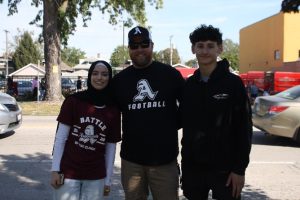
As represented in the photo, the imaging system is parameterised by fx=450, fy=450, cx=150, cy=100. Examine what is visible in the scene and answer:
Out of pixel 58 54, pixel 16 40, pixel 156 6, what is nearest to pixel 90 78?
pixel 58 54

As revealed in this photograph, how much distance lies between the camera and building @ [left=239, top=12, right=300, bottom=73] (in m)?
42.5

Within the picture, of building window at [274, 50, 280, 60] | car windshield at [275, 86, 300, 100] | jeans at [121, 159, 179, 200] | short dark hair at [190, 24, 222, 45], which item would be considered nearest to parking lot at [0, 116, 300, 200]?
car windshield at [275, 86, 300, 100]

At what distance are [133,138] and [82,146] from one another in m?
0.41

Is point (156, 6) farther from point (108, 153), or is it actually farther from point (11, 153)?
point (108, 153)

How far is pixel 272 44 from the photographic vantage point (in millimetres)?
46844

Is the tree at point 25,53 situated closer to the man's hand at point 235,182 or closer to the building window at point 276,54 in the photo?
the building window at point 276,54

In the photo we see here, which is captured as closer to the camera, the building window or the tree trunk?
the tree trunk

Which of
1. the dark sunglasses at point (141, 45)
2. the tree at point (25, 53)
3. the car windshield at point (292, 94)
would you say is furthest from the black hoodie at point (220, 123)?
the tree at point (25, 53)

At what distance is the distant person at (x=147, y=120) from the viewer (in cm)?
350

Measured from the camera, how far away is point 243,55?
191ft

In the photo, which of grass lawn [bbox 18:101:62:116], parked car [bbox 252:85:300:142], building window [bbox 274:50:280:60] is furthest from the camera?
building window [bbox 274:50:280:60]

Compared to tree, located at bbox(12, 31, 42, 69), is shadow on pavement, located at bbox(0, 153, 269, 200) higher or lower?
lower

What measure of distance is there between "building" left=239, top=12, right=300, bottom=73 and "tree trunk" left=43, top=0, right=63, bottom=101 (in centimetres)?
2217

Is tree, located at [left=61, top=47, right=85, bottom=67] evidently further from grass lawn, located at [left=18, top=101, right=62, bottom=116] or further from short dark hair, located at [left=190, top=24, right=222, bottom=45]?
short dark hair, located at [left=190, top=24, right=222, bottom=45]
